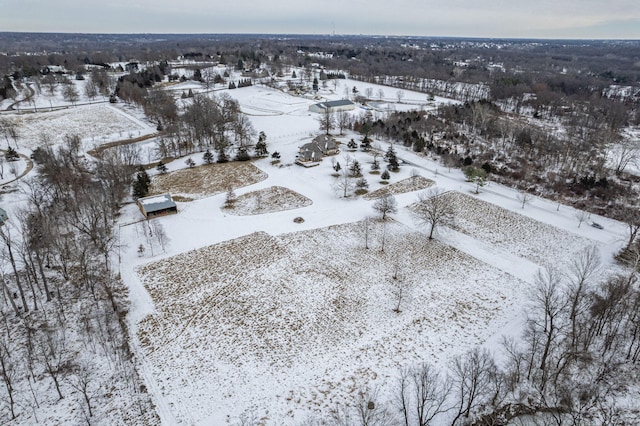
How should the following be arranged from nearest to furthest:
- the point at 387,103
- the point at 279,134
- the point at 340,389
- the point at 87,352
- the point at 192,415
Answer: the point at 192,415, the point at 340,389, the point at 87,352, the point at 279,134, the point at 387,103

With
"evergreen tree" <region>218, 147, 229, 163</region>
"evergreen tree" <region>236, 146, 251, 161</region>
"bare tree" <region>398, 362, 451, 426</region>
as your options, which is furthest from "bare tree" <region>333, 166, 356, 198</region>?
"bare tree" <region>398, 362, 451, 426</region>

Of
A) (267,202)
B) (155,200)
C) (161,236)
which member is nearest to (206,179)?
(155,200)

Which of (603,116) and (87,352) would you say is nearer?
(87,352)

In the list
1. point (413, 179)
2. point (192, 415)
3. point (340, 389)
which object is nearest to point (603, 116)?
point (413, 179)

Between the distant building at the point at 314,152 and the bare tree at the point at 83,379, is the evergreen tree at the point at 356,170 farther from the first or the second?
the bare tree at the point at 83,379

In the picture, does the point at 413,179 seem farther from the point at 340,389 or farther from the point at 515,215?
the point at 340,389

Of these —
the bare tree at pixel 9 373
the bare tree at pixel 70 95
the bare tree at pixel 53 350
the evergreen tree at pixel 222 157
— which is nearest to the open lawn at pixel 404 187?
the evergreen tree at pixel 222 157

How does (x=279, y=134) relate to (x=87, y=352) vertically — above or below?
above
